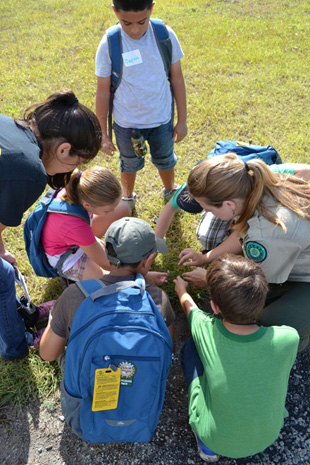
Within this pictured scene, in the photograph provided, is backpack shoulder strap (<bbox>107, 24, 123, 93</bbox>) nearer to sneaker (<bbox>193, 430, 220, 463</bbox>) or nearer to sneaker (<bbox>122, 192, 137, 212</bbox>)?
sneaker (<bbox>122, 192, 137, 212</bbox>)

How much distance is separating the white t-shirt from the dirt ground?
2.06 meters

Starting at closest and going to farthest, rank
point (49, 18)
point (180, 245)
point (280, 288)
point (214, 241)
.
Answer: point (280, 288)
point (214, 241)
point (180, 245)
point (49, 18)

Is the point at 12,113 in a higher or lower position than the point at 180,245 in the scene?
higher

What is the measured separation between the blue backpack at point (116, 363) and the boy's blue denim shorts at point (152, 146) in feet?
5.18

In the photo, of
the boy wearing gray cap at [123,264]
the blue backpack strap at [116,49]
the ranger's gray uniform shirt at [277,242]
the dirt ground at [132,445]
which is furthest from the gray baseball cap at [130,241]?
the blue backpack strap at [116,49]

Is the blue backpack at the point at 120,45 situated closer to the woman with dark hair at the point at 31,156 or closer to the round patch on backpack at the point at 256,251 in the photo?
the woman with dark hair at the point at 31,156

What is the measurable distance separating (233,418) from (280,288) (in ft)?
3.22

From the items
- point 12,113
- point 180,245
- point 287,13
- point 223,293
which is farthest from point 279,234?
point 287,13

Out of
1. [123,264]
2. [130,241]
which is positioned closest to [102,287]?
[123,264]

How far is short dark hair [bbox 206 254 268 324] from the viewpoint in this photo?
5.98 ft

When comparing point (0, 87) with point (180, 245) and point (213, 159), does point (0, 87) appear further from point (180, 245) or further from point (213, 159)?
point (213, 159)

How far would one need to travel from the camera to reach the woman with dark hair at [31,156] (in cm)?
170

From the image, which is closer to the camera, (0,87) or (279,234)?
(279,234)

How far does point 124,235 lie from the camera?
6.48 feet
